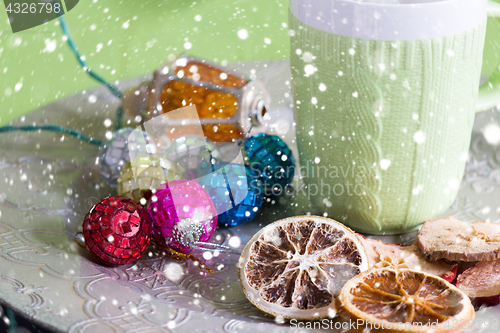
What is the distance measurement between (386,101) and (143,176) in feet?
0.97

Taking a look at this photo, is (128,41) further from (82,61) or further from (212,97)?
(212,97)

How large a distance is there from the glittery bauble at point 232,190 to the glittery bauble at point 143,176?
49 mm

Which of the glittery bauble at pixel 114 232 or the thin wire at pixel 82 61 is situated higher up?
the thin wire at pixel 82 61

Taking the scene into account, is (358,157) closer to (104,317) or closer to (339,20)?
(339,20)

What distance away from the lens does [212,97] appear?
28.6 inches

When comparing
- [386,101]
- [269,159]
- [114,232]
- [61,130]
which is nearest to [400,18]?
[386,101]

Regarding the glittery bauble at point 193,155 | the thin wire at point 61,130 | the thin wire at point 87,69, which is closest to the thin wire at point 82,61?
the thin wire at point 87,69

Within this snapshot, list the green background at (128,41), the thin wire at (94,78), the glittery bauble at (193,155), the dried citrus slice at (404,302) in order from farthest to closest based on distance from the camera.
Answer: the green background at (128,41)
the thin wire at (94,78)
the glittery bauble at (193,155)
the dried citrus slice at (404,302)

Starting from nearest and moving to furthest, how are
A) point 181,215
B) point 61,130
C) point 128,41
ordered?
point 181,215, point 61,130, point 128,41

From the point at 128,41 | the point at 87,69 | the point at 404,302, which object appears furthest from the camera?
the point at 128,41

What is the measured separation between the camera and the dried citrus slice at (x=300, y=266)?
0.48m

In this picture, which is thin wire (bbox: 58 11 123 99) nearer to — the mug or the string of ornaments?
the string of ornaments

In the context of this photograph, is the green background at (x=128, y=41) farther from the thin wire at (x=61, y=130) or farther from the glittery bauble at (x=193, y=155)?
the glittery bauble at (x=193, y=155)

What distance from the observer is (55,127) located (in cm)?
78
